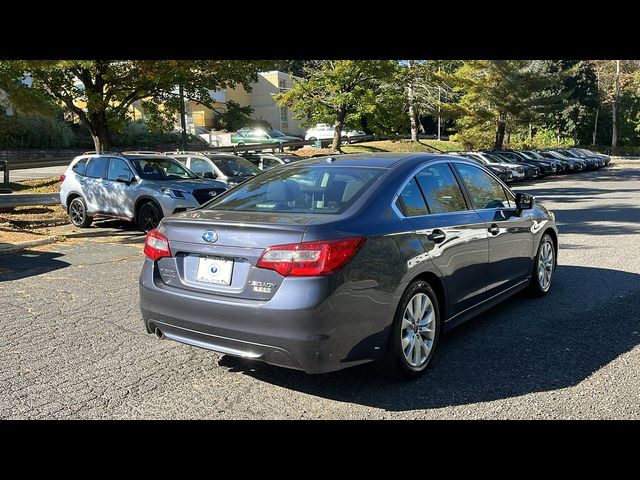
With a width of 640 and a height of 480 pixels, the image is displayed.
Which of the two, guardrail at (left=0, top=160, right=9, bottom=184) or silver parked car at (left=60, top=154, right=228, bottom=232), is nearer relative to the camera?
silver parked car at (left=60, top=154, right=228, bottom=232)

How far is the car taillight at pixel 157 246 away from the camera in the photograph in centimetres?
415

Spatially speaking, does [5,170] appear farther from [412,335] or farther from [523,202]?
[412,335]

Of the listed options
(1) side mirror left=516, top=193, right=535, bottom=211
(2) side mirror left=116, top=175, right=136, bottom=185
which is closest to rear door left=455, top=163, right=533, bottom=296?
(1) side mirror left=516, top=193, right=535, bottom=211

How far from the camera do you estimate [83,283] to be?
736cm

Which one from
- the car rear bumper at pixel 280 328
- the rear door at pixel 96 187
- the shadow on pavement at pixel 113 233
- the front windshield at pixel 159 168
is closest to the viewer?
the car rear bumper at pixel 280 328

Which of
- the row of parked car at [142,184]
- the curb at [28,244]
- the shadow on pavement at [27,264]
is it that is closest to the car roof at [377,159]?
the shadow on pavement at [27,264]

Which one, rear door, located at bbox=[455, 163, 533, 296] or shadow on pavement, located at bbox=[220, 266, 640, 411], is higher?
rear door, located at bbox=[455, 163, 533, 296]

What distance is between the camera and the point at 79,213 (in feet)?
42.4

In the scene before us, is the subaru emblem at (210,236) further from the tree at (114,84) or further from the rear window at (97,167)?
the tree at (114,84)

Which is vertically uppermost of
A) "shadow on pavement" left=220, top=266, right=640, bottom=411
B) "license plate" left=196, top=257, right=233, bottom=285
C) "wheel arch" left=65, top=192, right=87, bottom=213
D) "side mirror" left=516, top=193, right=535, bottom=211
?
"side mirror" left=516, top=193, right=535, bottom=211

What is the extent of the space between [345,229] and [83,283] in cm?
→ 490

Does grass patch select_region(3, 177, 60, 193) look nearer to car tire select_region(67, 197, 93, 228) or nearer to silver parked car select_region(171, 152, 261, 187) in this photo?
silver parked car select_region(171, 152, 261, 187)

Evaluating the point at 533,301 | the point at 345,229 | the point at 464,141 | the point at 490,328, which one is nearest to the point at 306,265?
the point at 345,229

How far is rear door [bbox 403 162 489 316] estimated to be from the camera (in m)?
4.42
